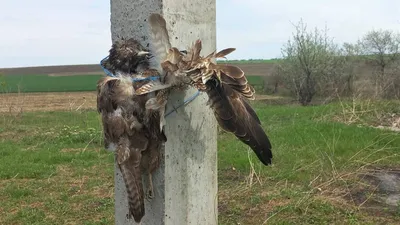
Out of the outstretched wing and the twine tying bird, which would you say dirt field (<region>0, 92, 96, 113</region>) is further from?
the outstretched wing

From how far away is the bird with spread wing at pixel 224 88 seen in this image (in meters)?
2.30

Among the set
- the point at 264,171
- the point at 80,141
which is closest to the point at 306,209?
the point at 264,171

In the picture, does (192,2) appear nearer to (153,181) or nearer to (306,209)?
(153,181)

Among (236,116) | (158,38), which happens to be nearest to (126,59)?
(158,38)

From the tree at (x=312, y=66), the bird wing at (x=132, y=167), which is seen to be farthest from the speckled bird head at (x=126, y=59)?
the tree at (x=312, y=66)

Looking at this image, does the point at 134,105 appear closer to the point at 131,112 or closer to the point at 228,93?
the point at 131,112

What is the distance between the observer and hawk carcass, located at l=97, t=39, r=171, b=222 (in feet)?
8.05

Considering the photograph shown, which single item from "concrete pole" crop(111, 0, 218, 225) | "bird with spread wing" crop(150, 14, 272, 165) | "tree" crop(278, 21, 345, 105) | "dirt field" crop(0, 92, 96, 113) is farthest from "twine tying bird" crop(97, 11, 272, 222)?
"tree" crop(278, 21, 345, 105)

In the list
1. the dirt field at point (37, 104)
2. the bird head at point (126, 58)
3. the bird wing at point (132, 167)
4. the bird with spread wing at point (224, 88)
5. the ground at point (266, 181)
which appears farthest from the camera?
the dirt field at point (37, 104)

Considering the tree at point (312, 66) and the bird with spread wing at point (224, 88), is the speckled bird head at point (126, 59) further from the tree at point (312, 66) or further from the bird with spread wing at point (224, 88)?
the tree at point (312, 66)

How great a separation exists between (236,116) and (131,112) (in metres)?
0.57

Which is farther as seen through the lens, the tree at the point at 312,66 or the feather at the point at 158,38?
the tree at the point at 312,66

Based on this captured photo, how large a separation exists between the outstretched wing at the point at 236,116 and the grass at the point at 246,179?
8.28 feet

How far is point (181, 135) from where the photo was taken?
295 cm
